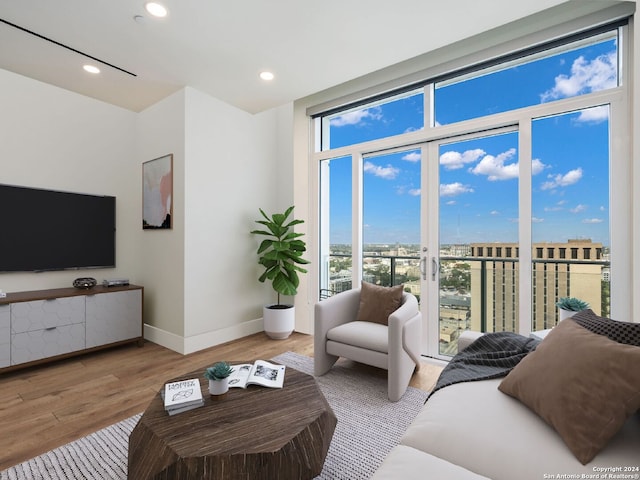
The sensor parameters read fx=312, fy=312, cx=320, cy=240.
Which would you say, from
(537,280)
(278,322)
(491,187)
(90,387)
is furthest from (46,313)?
(537,280)

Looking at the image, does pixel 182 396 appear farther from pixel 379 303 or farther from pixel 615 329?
pixel 615 329

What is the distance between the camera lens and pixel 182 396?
1490 mm

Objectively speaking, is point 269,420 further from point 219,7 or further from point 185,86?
point 185,86

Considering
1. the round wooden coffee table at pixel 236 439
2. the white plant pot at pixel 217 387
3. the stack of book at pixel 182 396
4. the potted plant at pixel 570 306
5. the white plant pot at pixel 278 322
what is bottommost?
the white plant pot at pixel 278 322

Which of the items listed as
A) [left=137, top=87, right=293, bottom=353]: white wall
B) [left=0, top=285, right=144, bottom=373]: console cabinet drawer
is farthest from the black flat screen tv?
[left=137, top=87, right=293, bottom=353]: white wall

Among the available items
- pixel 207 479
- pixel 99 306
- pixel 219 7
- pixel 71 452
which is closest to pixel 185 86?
pixel 219 7

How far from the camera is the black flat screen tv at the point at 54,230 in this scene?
2.93 metres

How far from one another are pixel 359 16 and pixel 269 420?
2532mm

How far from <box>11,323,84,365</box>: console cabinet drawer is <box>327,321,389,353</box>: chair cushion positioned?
243cm

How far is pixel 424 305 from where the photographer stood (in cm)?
312

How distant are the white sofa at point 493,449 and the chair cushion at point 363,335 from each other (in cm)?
110

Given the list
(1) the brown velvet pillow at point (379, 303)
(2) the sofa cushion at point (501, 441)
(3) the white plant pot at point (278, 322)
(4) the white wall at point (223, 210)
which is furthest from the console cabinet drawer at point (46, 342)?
(2) the sofa cushion at point (501, 441)

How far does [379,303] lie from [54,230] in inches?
131

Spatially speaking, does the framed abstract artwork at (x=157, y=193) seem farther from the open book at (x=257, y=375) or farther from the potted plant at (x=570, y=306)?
the potted plant at (x=570, y=306)
